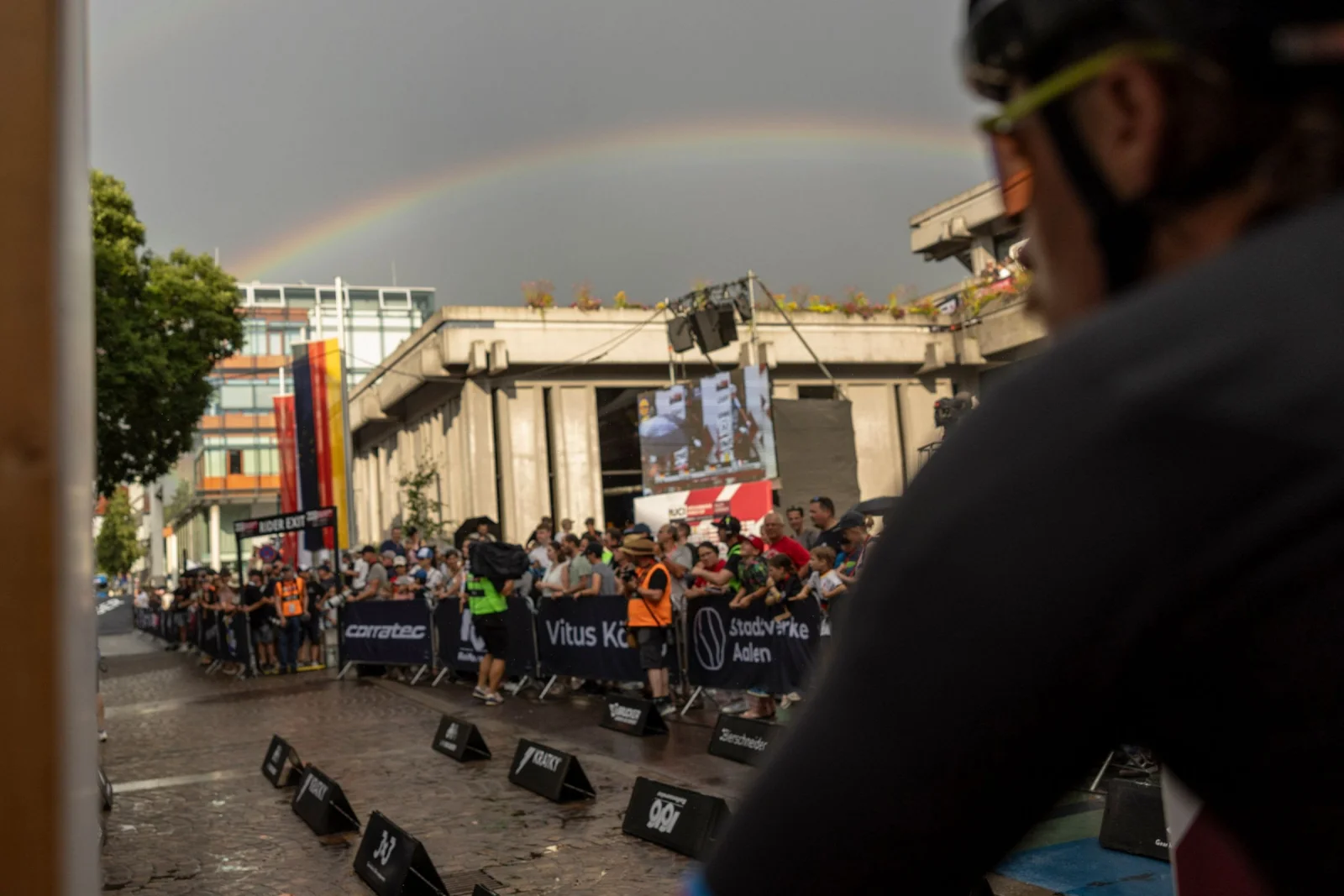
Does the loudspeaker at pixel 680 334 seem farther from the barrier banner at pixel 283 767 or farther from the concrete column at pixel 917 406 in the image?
the barrier banner at pixel 283 767

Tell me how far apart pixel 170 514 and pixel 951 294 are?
68197 millimetres

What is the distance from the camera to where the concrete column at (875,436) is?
36531 millimetres

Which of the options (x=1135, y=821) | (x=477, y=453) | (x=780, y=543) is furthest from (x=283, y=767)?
(x=477, y=453)

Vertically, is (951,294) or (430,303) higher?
(430,303)

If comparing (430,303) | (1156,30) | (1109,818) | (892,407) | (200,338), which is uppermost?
(430,303)

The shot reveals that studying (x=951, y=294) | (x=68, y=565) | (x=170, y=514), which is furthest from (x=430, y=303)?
(x=68, y=565)

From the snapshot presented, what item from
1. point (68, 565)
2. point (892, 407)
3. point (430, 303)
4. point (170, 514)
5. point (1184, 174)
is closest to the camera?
point (1184, 174)

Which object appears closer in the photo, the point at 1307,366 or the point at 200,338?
the point at 1307,366

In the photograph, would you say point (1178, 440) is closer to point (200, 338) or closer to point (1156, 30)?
point (1156, 30)

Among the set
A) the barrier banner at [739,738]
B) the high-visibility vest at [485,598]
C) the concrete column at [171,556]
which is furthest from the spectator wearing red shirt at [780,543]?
the concrete column at [171,556]

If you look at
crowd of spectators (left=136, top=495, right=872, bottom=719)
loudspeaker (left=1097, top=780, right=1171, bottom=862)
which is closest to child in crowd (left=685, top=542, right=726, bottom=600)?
crowd of spectators (left=136, top=495, right=872, bottom=719)

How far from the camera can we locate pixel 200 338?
30.9m

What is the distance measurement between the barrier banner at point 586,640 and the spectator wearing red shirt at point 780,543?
6.39 ft

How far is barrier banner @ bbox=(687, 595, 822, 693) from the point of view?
10938 mm
